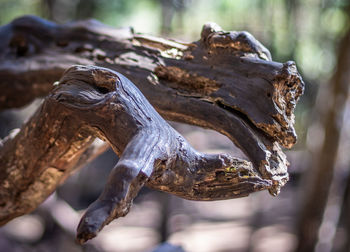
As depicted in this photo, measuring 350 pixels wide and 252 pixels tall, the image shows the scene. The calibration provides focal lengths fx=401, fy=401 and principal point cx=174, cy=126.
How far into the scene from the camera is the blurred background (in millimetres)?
4172

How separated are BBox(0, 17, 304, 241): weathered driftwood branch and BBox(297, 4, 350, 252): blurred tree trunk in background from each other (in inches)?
114

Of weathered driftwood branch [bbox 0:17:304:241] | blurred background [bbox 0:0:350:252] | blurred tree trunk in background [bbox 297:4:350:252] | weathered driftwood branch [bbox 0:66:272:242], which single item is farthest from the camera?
blurred background [bbox 0:0:350:252]

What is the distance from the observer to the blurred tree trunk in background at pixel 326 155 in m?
4.06

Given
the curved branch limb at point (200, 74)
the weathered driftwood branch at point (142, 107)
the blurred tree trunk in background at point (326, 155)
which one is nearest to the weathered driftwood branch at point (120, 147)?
the weathered driftwood branch at point (142, 107)

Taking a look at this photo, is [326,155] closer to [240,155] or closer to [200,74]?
[240,155]

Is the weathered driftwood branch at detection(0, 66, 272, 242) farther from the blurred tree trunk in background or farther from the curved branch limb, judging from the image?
the blurred tree trunk in background

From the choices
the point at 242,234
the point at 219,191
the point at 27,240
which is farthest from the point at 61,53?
the point at 242,234

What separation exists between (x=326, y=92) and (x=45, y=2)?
4.38 m

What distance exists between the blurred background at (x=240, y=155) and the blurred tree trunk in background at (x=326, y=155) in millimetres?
10

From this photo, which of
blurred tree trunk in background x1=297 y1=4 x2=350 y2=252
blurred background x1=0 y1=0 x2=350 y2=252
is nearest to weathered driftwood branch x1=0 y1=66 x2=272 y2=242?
blurred background x1=0 y1=0 x2=350 y2=252

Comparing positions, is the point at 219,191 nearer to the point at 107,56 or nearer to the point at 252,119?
the point at 252,119

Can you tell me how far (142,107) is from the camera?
1095 millimetres

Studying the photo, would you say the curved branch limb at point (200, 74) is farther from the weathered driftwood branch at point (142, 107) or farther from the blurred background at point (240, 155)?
the blurred background at point (240, 155)

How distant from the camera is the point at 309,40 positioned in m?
6.72
